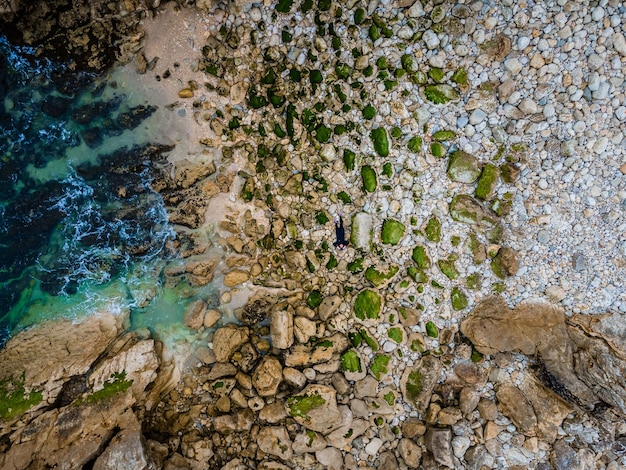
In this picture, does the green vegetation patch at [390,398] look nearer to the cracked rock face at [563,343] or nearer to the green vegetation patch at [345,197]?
the cracked rock face at [563,343]

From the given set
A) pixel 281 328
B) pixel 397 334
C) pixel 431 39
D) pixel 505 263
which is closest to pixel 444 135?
pixel 431 39

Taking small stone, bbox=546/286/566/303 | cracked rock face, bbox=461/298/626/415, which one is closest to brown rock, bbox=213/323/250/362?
cracked rock face, bbox=461/298/626/415

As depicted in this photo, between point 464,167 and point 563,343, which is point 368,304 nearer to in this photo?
point 464,167

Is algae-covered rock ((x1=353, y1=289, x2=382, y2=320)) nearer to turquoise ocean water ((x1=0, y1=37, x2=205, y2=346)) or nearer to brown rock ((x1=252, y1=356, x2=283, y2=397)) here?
brown rock ((x1=252, y1=356, x2=283, y2=397))

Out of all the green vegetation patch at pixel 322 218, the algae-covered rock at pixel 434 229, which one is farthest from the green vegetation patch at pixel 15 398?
the algae-covered rock at pixel 434 229

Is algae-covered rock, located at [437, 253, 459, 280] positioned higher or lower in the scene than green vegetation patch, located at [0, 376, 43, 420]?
higher

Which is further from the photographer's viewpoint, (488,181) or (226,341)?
(226,341)
